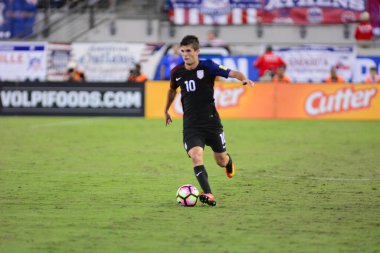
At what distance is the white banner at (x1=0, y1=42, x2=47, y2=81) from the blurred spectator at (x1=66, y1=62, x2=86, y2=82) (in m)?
1.56

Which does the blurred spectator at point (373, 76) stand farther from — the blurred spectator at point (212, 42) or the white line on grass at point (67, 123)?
the white line on grass at point (67, 123)

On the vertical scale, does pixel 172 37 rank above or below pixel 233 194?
above

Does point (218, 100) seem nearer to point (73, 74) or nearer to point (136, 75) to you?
point (136, 75)

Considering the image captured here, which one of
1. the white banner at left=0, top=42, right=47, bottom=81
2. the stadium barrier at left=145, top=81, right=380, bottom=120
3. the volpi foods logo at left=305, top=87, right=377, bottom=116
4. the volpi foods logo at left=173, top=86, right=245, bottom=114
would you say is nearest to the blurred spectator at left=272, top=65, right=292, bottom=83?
the stadium barrier at left=145, top=81, right=380, bottom=120

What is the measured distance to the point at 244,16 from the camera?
30.8 meters

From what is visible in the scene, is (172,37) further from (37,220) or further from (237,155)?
(37,220)

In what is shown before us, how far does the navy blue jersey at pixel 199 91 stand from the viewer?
10445mm

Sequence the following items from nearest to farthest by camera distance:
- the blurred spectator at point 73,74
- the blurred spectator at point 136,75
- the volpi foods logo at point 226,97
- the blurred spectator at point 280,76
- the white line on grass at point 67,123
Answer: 1. the white line on grass at point 67,123
2. the volpi foods logo at point 226,97
3. the blurred spectator at point 280,76
4. the blurred spectator at point 136,75
5. the blurred spectator at point 73,74

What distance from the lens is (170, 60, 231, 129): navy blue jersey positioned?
10.4 m

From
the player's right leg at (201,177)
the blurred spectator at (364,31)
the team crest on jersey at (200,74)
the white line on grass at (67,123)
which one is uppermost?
the blurred spectator at (364,31)

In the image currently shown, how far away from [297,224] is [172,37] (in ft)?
75.7

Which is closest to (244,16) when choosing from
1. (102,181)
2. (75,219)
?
(102,181)

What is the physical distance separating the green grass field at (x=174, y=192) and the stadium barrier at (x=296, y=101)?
4182 mm

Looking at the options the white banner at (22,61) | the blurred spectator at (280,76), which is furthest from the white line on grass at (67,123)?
the blurred spectator at (280,76)
